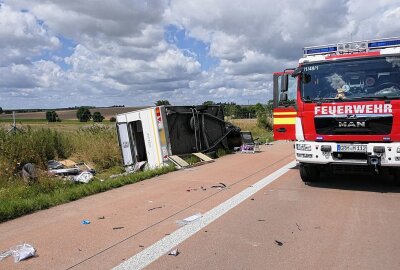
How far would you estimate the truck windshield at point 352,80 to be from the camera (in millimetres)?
7629

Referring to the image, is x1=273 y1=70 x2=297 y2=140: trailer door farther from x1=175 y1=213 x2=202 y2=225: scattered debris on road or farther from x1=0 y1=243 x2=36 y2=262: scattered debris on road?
x1=0 y1=243 x2=36 y2=262: scattered debris on road

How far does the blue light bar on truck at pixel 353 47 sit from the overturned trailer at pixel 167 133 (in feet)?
19.3

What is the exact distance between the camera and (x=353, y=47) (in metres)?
8.95

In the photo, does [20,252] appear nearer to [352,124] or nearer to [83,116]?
[352,124]

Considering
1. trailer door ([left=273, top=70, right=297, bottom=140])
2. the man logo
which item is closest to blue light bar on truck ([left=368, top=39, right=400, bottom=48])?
trailer door ([left=273, top=70, right=297, bottom=140])

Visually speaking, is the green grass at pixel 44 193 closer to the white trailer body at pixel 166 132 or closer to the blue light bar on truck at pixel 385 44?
the white trailer body at pixel 166 132

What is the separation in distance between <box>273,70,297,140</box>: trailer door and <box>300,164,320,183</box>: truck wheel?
4.34 feet

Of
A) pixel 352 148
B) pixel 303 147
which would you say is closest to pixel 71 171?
pixel 303 147

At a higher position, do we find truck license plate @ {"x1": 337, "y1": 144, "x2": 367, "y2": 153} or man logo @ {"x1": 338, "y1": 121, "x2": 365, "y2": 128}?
man logo @ {"x1": 338, "y1": 121, "x2": 365, "y2": 128}

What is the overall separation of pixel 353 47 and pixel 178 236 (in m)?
6.25

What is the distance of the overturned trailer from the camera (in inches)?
534

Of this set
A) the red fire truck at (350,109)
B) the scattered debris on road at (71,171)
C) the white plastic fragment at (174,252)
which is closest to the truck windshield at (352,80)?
the red fire truck at (350,109)

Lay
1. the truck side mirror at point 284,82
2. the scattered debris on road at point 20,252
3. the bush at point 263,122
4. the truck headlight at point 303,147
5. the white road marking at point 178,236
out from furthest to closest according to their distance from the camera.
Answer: the bush at point 263,122, the truck side mirror at point 284,82, the truck headlight at point 303,147, the scattered debris on road at point 20,252, the white road marking at point 178,236

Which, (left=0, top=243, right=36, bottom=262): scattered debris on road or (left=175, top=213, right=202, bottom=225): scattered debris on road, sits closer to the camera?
(left=0, top=243, right=36, bottom=262): scattered debris on road
